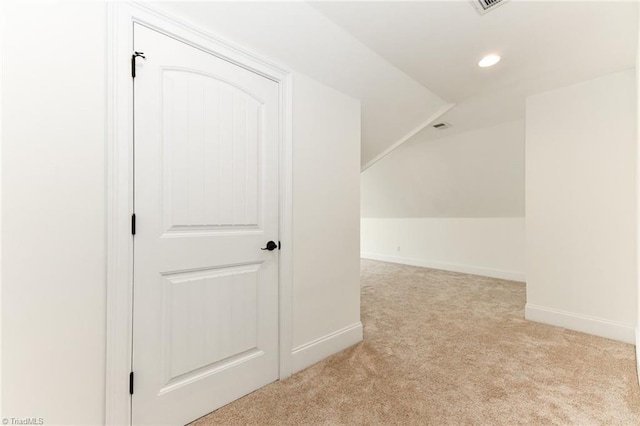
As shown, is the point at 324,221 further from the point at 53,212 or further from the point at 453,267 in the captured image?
the point at 453,267

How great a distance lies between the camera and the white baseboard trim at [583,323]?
2.51 m

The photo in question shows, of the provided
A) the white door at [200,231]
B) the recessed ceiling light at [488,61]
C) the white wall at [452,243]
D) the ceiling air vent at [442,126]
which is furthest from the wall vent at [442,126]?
the white door at [200,231]

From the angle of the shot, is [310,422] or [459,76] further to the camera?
[459,76]

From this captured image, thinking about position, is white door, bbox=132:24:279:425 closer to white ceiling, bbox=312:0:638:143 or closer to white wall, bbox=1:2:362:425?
white wall, bbox=1:2:362:425

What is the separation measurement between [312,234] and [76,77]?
158 centimetres

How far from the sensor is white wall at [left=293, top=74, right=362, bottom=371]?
2.13 metres

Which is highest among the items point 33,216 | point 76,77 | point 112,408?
point 76,77

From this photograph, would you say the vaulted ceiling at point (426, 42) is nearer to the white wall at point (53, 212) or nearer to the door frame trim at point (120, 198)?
the door frame trim at point (120, 198)

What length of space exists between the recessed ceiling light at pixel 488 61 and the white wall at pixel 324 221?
103 centimetres

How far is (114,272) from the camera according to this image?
1.35 meters

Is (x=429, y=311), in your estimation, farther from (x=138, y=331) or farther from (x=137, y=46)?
(x=137, y=46)

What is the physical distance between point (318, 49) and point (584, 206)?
2.82m

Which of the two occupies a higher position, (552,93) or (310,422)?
(552,93)

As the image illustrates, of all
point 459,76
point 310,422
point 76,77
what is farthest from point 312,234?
point 459,76
